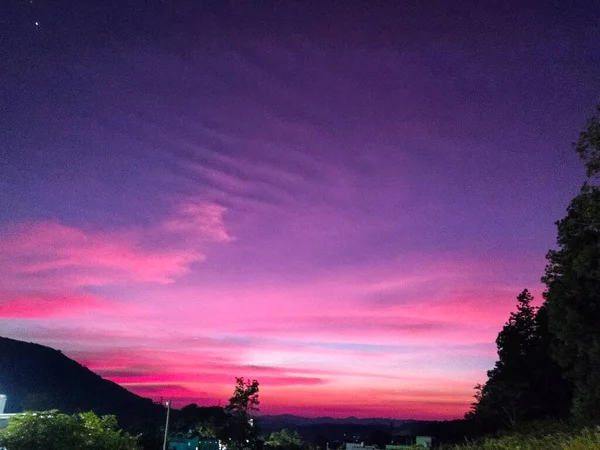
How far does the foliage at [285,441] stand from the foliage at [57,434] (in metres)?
67.4

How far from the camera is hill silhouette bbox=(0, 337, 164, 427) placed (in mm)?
132000

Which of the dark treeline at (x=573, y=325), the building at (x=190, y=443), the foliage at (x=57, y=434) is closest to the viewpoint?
the foliage at (x=57, y=434)

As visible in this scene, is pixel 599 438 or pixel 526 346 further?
pixel 526 346

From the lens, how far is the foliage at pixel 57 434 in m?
18.6

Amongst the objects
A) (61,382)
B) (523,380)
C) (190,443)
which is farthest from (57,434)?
(61,382)

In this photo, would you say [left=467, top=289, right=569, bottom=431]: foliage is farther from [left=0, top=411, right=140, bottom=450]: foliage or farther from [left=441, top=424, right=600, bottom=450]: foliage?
[left=0, top=411, right=140, bottom=450]: foliage

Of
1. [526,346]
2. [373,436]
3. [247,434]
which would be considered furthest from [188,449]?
[526,346]

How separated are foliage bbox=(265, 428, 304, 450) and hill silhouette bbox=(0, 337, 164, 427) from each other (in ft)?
163

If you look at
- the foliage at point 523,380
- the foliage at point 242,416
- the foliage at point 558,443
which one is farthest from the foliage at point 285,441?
the foliage at point 558,443

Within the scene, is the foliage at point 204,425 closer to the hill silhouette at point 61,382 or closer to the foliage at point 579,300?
the hill silhouette at point 61,382

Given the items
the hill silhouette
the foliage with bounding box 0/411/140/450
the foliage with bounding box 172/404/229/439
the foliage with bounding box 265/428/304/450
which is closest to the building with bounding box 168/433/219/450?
the foliage with bounding box 172/404/229/439

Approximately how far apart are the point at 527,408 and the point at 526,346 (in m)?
6.58

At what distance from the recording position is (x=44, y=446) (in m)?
18.9

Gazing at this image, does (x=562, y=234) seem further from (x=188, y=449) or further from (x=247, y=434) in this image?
(x=247, y=434)
